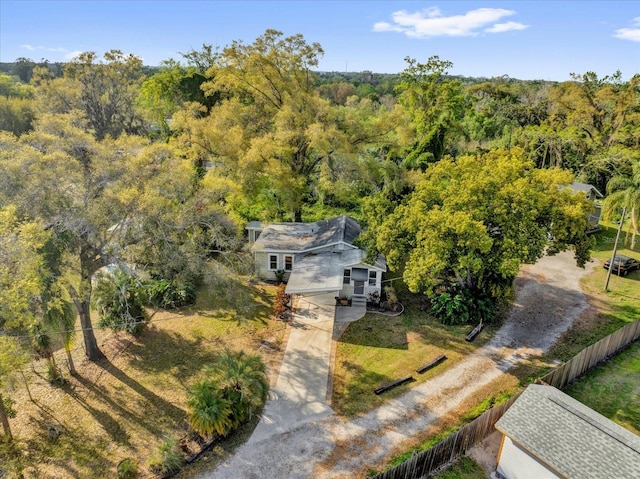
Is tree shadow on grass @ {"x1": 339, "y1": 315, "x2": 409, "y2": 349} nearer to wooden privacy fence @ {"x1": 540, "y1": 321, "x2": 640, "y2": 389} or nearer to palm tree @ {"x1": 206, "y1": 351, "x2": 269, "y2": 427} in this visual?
palm tree @ {"x1": 206, "y1": 351, "x2": 269, "y2": 427}

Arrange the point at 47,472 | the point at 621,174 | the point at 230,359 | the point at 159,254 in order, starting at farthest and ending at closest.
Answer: the point at 621,174 → the point at 159,254 → the point at 230,359 → the point at 47,472

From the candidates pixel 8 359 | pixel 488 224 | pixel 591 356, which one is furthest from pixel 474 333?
pixel 8 359

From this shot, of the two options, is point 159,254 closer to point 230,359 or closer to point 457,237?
point 230,359

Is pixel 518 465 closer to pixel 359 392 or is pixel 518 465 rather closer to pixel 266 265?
pixel 359 392

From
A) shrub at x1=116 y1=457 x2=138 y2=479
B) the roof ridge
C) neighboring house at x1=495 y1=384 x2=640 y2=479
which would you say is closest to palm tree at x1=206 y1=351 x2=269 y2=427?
shrub at x1=116 y1=457 x2=138 y2=479

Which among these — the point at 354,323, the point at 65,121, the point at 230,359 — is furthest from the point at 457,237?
the point at 65,121
